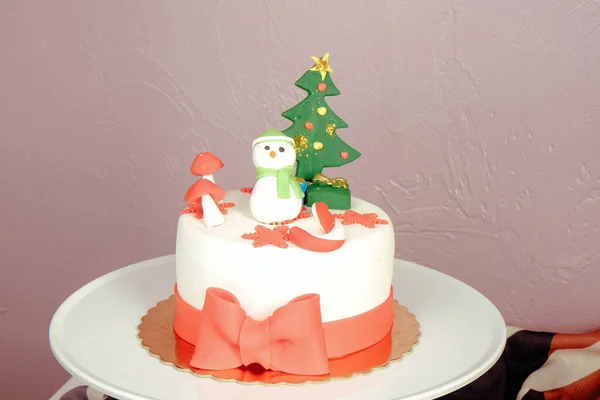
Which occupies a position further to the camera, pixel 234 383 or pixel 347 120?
pixel 347 120

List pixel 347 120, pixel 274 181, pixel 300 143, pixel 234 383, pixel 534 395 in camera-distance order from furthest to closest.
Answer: pixel 347 120 < pixel 534 395 < pixel 300 143 < pixel 274 181 < pixel 234 383

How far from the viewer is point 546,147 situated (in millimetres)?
1685

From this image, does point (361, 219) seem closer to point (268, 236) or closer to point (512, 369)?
point (268, 236)

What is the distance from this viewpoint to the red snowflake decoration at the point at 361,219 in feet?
4.09

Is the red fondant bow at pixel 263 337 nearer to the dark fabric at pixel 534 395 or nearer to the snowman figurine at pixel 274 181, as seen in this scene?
the snowman figurine at pixel 274 181

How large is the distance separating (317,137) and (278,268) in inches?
11.7

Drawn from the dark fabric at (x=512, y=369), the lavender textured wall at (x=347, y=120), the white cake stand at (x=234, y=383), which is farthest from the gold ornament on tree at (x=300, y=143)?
the dark fabric at (x=512, y=369)

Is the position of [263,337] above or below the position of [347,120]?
below

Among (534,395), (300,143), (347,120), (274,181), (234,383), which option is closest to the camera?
(234,383)

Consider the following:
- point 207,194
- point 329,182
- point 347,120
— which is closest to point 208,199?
point 207,194

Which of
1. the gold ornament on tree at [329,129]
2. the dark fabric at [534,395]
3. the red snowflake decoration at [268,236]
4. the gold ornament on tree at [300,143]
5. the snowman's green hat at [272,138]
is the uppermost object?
the snowman's green hat at [272,138]

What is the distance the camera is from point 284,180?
1202mm

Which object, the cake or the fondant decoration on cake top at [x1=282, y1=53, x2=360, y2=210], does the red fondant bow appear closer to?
the cake

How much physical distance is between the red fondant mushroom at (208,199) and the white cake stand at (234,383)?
0.74ft
